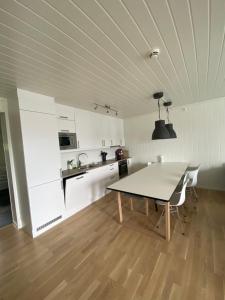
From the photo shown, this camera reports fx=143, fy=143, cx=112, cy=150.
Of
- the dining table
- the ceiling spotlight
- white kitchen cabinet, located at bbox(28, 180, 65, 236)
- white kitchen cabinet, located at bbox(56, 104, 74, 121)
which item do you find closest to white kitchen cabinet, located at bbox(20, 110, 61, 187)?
white kitchen cabinet, located at bbox(28, 180, 65, 236)

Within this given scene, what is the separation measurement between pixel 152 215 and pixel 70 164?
2184mm

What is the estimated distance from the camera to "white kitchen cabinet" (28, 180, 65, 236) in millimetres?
2369

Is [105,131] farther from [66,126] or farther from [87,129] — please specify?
[66,126]

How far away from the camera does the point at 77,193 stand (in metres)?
3.09

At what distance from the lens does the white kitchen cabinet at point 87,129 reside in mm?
3536

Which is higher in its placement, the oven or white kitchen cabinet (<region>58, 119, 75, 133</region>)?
white kitchen cabinet (<region>58, 119, 75, 133</region>)

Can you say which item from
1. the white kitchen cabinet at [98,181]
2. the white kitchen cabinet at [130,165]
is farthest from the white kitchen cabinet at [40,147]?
the white kitchen cabinet at [130,165]

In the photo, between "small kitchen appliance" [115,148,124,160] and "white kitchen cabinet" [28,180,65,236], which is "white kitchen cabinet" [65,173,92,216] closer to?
"white kitchen cabinet" [28,180,65,236]

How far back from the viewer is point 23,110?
2.26 meters

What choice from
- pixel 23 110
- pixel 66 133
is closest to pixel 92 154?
pixel 66 133

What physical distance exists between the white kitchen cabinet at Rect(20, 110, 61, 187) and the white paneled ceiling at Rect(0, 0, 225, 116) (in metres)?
0.50

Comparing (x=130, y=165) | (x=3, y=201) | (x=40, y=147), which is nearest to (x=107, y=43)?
(x=40, y=147)

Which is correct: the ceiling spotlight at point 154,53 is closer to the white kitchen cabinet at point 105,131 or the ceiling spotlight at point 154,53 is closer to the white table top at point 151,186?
the white table top at point 151,186

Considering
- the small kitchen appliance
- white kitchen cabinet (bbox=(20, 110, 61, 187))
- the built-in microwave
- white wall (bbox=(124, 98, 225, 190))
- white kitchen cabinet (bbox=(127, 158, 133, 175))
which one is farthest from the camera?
white kitchen cabinet (bbox=(127, 158, 133, 175))
